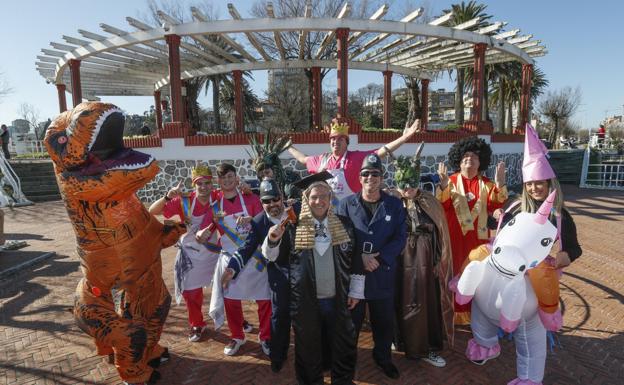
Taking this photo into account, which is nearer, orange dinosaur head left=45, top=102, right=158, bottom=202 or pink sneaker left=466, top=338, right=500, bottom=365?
orange dinosaur head left=45, top=102, right=158, bottom=202

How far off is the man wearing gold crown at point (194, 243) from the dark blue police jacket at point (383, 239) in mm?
1565

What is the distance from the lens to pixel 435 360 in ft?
10.5

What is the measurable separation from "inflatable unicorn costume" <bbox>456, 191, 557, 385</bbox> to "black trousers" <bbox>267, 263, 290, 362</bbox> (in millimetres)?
1462

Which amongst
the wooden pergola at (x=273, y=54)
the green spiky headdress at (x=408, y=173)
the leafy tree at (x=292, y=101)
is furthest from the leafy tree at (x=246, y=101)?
the green spiky headdress at (x=408, y=173)

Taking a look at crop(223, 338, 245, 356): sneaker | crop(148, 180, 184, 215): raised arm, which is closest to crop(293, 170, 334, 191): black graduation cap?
crop(148, 180, 184, 215): raised arm

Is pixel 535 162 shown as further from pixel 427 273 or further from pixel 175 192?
pixel 175 192

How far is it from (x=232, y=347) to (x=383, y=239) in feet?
6.12

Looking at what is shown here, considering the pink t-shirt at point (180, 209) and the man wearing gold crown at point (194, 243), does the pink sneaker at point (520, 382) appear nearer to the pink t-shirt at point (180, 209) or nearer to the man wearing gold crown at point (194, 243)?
the man wearing gold crown at point (194, 243)

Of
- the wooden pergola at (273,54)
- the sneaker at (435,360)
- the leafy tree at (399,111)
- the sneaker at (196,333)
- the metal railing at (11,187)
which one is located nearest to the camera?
the sneaker at (435,360)

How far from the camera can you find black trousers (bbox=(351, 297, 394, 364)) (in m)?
2.88

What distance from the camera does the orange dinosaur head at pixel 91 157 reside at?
8.04ft

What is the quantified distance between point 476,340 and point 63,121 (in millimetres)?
3760

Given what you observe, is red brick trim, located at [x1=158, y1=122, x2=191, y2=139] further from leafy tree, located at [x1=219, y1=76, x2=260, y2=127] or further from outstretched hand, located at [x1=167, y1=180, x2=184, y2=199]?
leafy tree, located at [x1=219, y1=76, x2=260, y2=127]

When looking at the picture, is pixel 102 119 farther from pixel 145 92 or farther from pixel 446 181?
pixel 145 92
